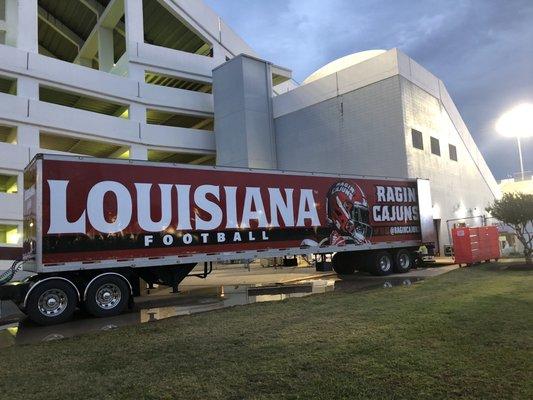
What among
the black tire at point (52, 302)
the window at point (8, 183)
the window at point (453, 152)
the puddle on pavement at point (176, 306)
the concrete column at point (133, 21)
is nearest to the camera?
the puddle on pavement at point (176, 306)

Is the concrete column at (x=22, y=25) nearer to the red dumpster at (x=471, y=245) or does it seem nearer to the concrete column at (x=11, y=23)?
the concrete column at (x=11, y=23)

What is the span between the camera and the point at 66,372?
20.0 ft

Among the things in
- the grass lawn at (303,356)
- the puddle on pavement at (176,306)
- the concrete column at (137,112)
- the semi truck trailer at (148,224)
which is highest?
the concrete column at (137,112)

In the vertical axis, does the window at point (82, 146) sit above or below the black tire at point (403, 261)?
above

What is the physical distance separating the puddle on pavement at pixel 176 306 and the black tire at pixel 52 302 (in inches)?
9.7

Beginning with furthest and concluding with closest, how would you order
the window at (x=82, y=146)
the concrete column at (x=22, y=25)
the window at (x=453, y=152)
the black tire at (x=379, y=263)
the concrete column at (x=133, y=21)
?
the concrete column at (x=133, y=21), the window at (x=82, y=146), the window at (x=453, y=152), the concrete column at (x=22, y=25), the black tire at (x=379, y=263)

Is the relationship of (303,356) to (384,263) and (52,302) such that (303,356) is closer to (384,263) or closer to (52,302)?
(52,302)

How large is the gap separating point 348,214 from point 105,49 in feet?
117

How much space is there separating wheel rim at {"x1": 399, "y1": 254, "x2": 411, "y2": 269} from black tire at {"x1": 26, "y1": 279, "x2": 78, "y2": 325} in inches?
542

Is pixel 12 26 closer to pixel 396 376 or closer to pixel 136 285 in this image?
pixel 136 285

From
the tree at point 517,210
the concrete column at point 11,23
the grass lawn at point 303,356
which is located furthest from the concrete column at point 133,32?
the grass lawn at point 303,356

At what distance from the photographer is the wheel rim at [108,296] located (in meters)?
11.6

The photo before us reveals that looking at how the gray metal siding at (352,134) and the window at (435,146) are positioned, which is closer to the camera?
the gray metal siding at (352,134)

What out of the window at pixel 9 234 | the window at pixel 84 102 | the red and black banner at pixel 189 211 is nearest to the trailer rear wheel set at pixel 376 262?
the red and black banner at pixel 189 211
